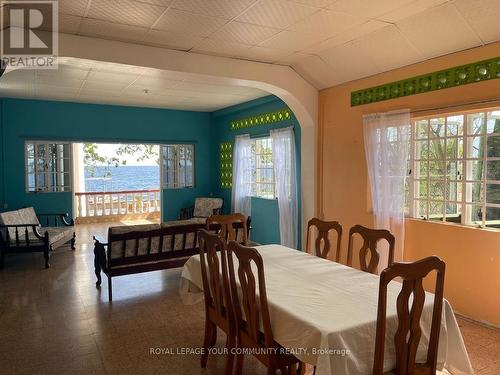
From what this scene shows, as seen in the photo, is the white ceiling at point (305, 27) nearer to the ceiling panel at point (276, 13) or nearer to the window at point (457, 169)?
the ceiling panel at point (276, 13)

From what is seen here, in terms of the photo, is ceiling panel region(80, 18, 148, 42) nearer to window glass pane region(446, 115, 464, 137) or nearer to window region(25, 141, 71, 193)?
window glass pane region(446, 115, 464, 137)

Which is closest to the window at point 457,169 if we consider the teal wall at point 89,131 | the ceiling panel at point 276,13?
the ceiling panel at point 276,13

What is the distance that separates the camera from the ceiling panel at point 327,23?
3.02m

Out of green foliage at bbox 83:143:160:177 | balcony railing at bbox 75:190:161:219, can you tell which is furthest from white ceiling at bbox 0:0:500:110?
green foliage at bbox 83:143:160:177

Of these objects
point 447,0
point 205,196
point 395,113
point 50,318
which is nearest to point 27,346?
point 50,318

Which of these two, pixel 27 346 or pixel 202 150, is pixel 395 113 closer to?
pixel 27 346

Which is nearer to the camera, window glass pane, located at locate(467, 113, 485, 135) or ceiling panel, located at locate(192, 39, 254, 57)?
window glass pane, located at locate(467, 113, 485, 135)

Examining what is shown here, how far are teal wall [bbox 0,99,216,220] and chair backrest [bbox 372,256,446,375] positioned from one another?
6352 millimetres

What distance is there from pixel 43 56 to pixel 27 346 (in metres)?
2.57

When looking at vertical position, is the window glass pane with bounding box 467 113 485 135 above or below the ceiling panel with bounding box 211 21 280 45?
below

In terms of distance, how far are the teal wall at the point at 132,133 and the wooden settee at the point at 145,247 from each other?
2.12m

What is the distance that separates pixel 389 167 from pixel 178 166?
4.87 m

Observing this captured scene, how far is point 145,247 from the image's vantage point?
13.1 feet

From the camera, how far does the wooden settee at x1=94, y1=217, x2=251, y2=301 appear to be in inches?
152
